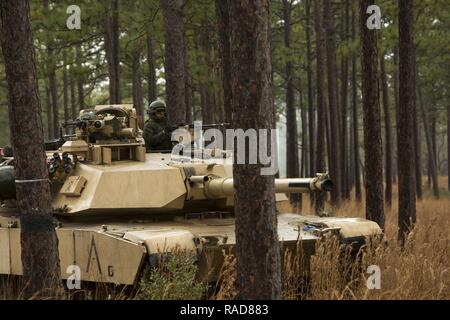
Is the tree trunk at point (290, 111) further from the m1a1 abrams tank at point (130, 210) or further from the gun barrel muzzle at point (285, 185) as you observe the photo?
the gun barrel muzzle at point (285, 185)

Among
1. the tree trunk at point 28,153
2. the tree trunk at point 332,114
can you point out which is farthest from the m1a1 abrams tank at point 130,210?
the tree trunk at point 332,114

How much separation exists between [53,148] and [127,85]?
2242 centimetres

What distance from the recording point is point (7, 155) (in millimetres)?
11133

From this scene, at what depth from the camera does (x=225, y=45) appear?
1362cm

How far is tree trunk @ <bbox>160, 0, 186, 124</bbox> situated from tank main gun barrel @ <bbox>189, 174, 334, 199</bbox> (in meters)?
6.07

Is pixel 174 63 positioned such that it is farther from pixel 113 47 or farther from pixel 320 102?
pixel 320 102

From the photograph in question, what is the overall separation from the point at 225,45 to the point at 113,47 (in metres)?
5.81

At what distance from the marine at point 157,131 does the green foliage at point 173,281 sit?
363 cm

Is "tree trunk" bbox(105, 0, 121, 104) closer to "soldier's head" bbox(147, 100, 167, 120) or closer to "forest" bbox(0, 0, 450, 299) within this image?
"forest" bbox(0, 0, 450, 299)

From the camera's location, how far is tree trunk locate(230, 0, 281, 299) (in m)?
6.24

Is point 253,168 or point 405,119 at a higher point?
point 405,119

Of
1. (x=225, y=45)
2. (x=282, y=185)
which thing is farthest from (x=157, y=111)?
(x=282, y=185)
